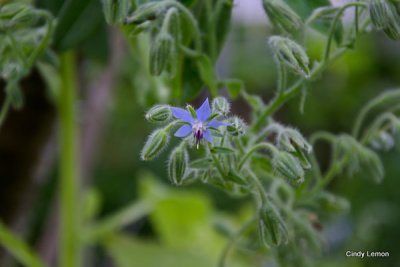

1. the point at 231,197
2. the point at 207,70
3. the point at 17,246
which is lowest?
the point at 231,197

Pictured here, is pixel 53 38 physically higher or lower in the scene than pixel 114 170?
higher

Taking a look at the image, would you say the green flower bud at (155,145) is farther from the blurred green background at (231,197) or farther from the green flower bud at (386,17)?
the blurred green background at (231,197)

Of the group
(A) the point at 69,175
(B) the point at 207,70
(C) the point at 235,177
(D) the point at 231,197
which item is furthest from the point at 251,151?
(D) the point at 231,197

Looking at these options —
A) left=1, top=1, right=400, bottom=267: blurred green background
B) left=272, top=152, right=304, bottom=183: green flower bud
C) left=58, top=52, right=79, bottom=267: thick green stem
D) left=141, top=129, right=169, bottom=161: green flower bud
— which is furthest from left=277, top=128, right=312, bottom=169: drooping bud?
left=1, top=1, right=400, bottom=267: blurred green background

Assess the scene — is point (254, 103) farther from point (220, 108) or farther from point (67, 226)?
point (67, 226)

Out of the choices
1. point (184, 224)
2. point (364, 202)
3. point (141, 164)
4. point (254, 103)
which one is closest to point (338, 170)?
point (254, 103)

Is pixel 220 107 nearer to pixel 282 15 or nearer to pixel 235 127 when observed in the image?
pixel 235 127
